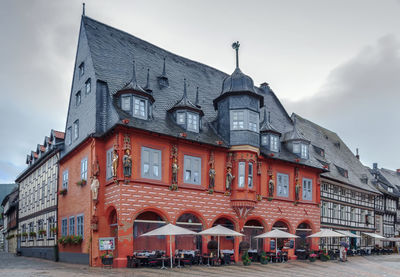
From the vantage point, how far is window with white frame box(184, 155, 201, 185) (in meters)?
28.9

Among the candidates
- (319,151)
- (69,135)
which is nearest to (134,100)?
(69,135)

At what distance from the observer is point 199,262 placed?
89.6 feet

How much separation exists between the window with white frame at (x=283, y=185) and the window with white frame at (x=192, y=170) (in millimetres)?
7971

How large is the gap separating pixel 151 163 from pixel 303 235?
17.2 metres

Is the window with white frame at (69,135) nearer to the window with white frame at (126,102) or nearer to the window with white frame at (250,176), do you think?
the window with white frame at (126,102)

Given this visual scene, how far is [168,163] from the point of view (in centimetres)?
2778

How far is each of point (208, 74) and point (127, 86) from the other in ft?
41.4

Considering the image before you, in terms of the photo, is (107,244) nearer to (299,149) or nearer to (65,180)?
(65,180)

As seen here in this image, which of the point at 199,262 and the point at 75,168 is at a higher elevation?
the point at 75,168

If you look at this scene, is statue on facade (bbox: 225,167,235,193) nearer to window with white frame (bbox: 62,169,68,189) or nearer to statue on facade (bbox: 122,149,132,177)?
statue on facade (bbox: 122,149,132,177)

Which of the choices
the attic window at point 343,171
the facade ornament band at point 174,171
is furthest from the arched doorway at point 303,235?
the facade ornament band at point 174,171

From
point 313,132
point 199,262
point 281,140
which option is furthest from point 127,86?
point 313,132

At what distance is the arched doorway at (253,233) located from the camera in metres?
34.0

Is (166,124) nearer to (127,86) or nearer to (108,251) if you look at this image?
(127,86)
